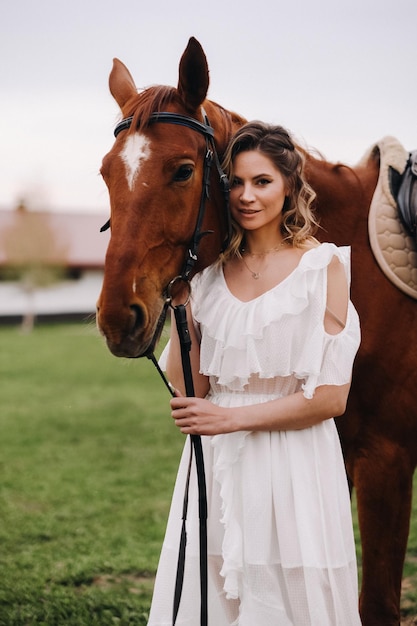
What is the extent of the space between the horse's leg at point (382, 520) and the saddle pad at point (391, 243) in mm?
724

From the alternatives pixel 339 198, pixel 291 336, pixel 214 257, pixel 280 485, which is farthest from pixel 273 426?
pixel 339 198

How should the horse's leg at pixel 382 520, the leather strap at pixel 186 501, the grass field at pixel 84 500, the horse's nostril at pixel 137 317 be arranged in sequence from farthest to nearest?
the grass field at pixel 84 500
the horse's leg at pixel 382 520
the leather strap at pixel 186 501
the horse's nostril at pixel 137 317

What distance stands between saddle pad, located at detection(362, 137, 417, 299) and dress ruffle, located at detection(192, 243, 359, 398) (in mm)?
746

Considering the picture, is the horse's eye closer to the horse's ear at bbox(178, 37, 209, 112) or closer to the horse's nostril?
the horse's ear at bbox(178, 37, 209, 112)

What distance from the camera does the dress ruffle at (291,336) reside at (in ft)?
7.59

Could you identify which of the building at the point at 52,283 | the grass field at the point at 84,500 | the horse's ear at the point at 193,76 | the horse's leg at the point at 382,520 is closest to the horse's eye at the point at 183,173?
the horse's ear at the point at 193,76

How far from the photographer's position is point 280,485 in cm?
233

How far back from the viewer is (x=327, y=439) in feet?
7.92

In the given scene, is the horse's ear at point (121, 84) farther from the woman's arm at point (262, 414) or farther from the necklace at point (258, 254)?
the woman's arm at point (262, 414)

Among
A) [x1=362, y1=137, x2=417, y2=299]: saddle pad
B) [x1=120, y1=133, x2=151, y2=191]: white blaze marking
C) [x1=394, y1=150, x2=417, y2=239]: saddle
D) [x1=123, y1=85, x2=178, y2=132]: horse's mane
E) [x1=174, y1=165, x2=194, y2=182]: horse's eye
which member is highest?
[x1=123, y1=85, x2=178, y2=132]: horse's mane

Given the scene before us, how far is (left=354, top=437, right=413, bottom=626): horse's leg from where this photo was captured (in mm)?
3037

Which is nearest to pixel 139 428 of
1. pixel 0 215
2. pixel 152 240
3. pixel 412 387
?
pixel 412 387

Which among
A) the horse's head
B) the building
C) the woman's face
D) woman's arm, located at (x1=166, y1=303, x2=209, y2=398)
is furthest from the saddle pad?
the building

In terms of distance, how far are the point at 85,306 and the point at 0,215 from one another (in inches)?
351
